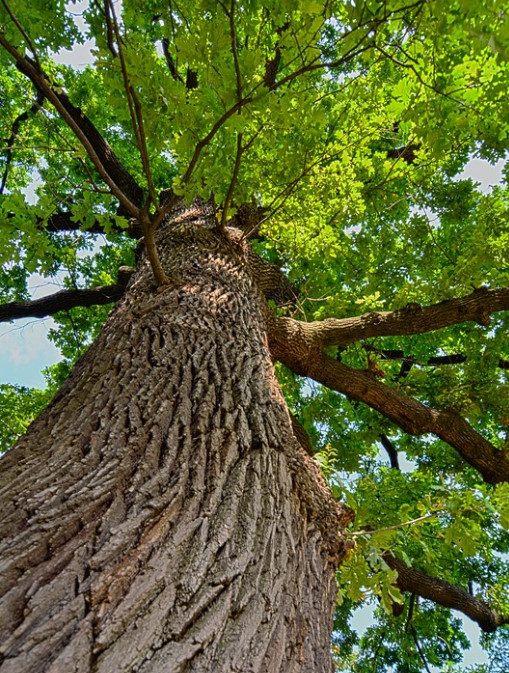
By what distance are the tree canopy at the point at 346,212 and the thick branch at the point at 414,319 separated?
0.02 meters

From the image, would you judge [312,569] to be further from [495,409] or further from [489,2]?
[495,409]

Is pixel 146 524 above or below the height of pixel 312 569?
below

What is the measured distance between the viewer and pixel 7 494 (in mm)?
1288

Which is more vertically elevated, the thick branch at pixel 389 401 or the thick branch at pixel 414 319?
the thick branch at pixel 414 319

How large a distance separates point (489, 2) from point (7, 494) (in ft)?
6.92

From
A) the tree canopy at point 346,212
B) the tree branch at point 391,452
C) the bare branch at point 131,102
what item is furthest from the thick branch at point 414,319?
the tree branch at point 391,452

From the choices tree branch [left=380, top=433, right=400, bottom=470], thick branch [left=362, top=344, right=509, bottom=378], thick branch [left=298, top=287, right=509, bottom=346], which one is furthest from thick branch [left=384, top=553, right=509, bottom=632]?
tree branch [left=380, top=433, right=400, bottom=470]

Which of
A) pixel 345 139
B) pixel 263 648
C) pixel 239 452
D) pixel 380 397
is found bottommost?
pixel 263 648

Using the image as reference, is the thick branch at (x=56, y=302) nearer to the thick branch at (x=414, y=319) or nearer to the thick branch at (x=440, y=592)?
the thick branch at (x=414, y=319)

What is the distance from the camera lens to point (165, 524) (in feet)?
4.02

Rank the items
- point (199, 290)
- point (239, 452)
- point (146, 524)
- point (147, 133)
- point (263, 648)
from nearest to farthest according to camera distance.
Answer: point (263, 648) → point (146, 524) → point (239, 452) → point (147, 133) → point (199, 290)

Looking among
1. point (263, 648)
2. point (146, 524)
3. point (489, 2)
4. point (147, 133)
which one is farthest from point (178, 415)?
point (489, 2)

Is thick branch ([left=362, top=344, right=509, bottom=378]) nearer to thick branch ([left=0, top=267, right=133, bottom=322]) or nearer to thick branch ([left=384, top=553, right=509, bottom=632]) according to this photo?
thick branch ([left=384, top=553, right=509, bottom=632])

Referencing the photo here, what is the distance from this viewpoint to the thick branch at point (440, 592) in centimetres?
448
